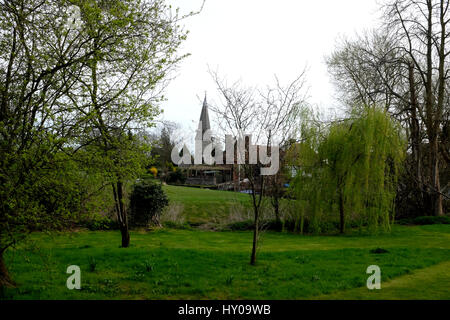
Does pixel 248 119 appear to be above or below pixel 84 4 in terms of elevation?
below

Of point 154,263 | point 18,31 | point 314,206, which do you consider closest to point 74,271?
point 154,263

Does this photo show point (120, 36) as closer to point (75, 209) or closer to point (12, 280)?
point (75, 209)

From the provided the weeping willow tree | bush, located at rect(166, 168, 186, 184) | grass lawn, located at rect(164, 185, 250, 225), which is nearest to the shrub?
the weeping willow tree

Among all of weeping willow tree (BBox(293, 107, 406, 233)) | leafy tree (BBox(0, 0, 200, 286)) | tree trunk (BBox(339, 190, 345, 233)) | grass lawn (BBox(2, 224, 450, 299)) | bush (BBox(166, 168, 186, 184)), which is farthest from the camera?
bush (BBox(166, 168, 186, 184))

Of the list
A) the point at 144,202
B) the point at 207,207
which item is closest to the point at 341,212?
the point at 144,202

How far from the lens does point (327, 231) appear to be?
16.3 meters

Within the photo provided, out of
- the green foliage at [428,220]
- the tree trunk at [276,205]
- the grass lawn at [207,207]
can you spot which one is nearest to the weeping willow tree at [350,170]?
the tree trunk at [276,205]

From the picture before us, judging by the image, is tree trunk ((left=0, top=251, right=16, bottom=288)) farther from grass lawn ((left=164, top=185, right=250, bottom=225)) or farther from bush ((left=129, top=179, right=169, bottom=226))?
grass lawn ((left=164, top=185, right=250, bottom=225))

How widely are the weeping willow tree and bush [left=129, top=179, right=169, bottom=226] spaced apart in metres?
6.54

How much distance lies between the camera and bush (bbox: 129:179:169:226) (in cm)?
1747

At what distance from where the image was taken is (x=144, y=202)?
17.5 meters

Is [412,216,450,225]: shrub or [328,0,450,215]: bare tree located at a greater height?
[328,0,450,215]: bare tree

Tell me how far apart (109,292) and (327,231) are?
39.6ft

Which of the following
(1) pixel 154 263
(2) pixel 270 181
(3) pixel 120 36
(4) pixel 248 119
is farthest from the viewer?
(2) pixel 270 181
